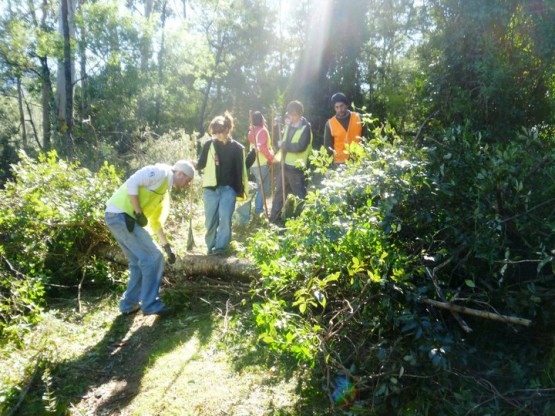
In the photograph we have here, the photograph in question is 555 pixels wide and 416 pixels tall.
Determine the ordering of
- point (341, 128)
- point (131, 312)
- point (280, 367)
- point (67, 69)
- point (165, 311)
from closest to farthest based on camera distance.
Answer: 1. point (280, 367)
2. point (165, 311)
3. point (131, 312)
4. point (341, 128)
5. point (67, 69)

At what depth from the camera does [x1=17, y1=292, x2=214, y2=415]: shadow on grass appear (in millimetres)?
3186

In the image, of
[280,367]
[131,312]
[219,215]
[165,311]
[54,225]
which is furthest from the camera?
[219,215]

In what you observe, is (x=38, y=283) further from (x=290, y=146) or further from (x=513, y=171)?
(x=513, y=171)

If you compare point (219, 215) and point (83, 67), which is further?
point (83, 67)

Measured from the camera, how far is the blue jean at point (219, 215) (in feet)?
17.8

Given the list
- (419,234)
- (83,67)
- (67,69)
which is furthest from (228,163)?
(83,67)

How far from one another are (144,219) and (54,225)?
1.82 meters

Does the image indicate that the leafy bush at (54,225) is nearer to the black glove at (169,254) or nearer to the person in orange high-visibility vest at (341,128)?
the black glove at (169,254)

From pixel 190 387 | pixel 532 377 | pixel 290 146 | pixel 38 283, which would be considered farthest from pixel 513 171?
pixel 38 283

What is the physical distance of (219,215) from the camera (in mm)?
5625

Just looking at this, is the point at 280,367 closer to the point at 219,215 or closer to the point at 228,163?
the point at 219,215

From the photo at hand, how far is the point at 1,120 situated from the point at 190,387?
2971 centimetres

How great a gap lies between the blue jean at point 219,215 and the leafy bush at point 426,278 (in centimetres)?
214

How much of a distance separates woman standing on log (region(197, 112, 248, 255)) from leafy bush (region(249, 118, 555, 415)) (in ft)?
7.18
